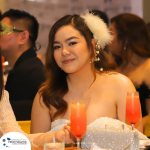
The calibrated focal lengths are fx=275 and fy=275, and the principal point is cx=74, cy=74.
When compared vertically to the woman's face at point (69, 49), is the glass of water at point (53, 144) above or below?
below

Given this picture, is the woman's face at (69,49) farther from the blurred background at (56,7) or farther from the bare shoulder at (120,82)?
the blurred background at (56,7)

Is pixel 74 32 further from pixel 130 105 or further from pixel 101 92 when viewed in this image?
pixel 130 105

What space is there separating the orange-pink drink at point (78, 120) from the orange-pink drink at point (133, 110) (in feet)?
1.30

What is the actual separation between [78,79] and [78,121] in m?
0.85

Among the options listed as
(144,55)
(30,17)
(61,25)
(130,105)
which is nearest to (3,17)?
(30,17)

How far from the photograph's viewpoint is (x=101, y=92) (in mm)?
2258

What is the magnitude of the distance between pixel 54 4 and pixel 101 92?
155 inches

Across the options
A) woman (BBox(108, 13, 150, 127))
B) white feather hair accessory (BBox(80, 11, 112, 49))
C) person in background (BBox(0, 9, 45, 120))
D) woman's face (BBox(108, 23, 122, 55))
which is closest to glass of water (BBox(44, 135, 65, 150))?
white feather hair accessory (BBox(80, 11, 112, 49))

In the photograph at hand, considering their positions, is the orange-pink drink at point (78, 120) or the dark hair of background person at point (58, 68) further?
the dark hair of background person at point (58, 68)

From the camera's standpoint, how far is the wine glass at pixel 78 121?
145 cm

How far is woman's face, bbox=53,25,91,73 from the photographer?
2.14 m

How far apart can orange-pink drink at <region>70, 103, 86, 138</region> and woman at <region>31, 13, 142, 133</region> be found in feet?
2.15

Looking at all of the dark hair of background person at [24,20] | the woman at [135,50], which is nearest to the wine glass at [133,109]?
the woman at [135,50]

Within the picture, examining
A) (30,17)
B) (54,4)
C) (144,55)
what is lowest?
(144,55)
